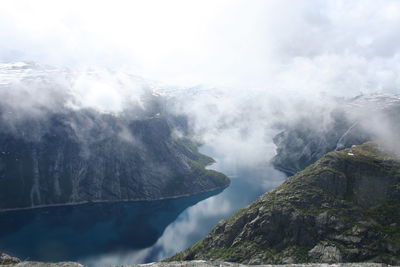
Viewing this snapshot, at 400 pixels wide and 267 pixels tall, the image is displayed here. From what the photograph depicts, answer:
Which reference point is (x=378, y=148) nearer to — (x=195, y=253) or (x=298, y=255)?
(x=298, y=255)

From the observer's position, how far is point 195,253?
468 feet

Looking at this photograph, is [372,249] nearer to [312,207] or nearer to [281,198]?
[312,207]

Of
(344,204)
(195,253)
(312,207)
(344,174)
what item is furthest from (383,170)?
(195,253)

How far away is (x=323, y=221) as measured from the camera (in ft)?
435

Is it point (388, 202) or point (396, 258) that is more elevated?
point (388, 202)

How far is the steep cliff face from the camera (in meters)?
121

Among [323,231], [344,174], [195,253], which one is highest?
[344,174]

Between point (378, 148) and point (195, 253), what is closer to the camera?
point (195, 253)

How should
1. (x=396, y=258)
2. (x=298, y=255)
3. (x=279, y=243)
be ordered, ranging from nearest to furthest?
(x=396, y=258), (x=298, y=255), (x=279, y=243)

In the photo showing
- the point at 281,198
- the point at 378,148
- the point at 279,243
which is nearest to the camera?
the point at 279,243

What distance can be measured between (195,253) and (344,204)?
64.7 m

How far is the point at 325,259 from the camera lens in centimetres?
11731

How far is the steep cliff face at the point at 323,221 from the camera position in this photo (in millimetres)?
121250

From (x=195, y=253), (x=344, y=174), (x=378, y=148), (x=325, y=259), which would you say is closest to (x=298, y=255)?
(x=325, y=259)
